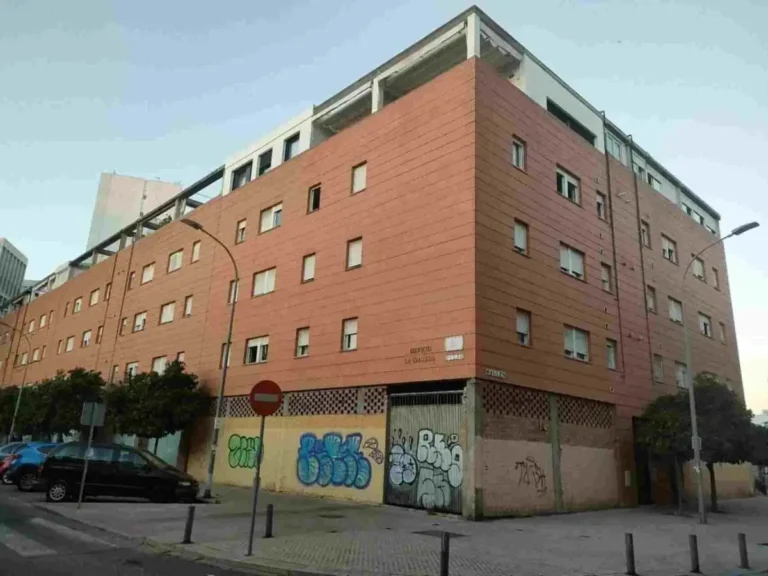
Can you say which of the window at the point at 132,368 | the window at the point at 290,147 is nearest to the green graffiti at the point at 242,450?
the window at the point at 132,368

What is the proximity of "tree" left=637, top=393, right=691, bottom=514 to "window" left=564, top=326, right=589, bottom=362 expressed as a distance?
366cm

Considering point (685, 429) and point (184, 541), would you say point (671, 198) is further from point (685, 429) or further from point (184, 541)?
point (184, 541)

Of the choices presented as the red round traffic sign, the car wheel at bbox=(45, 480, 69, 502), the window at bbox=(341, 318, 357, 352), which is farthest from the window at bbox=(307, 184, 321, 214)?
the red round traffic sign

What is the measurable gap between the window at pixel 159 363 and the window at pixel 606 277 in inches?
912

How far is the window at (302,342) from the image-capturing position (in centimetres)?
2236

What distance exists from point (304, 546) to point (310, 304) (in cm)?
1325

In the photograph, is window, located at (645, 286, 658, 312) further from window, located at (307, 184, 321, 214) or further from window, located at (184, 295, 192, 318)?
window, located at (184, 295, 192, 318)

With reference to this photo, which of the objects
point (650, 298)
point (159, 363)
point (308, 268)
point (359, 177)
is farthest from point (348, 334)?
point (159, 363)

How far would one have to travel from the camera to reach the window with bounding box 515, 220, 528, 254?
19.4m

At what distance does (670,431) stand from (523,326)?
753cm

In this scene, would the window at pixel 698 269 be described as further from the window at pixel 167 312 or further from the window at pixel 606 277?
the window at pixel 167 312

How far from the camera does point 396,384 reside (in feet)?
59.7

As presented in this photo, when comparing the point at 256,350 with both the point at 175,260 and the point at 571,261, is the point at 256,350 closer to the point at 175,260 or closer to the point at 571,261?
the point at 175,260

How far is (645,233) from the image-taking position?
28.1 metres
